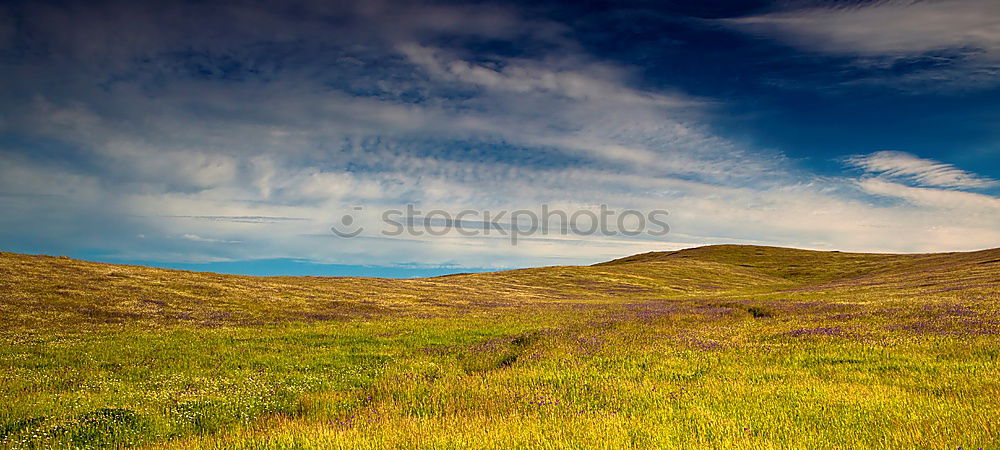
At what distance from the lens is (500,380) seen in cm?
1066

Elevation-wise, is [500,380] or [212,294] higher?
[500,380]

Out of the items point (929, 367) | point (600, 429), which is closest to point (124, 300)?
point (600, 429)

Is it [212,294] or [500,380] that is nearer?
[500,380]

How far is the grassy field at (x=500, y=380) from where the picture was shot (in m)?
6.95

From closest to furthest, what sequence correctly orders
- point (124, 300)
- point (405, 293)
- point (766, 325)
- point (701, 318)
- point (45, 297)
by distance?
point (766, 325), point (701, 318), point (45, 297), point (124, 300), point (405, 293)

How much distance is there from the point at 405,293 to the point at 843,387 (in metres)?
41.2

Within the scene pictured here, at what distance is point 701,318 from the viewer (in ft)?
77.4

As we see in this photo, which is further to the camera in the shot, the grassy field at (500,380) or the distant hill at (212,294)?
the distant hill at (212,294)

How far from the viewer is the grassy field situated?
6.95 m

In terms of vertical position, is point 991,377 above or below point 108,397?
above

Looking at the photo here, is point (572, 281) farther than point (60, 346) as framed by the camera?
Yes

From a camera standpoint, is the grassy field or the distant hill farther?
the distant hill

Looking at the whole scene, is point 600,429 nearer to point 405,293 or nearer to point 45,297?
point 45,297

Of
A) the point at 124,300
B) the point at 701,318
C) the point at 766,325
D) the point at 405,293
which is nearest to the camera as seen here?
the point at 766,325
